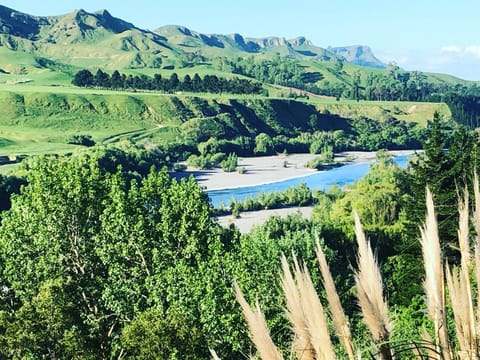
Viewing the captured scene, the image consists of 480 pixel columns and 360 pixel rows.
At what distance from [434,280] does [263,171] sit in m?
114

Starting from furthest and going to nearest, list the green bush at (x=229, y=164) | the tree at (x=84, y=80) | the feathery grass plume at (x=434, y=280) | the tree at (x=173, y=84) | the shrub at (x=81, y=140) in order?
the tree at (x=173, y=84)
the tree at (x=84, y=80)
the shrub at (x=81, y=140)
the green bush at (x=229, y=164)
the feathery grass plume at (x=434, y=280)

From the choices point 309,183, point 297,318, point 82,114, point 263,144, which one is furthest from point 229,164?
point 297,318

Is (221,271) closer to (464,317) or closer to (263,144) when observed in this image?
(464,317)

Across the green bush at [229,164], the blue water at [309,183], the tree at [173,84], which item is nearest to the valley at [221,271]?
the blue water at [309,183]

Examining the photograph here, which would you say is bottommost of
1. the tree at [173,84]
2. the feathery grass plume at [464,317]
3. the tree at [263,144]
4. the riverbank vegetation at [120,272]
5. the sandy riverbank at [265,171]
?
the sandy riverbank at [265,171]

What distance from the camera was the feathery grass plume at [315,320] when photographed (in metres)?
3.10

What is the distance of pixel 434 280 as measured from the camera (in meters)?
3.37

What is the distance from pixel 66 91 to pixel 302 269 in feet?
526

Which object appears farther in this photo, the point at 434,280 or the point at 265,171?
the point at 265,171

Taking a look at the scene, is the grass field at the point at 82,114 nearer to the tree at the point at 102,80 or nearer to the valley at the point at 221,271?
the tree at the point at 102,80

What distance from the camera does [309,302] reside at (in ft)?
10.3

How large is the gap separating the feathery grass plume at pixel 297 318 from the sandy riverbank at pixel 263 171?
311 feet

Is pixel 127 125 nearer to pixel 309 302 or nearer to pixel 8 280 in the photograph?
pixel 8 280

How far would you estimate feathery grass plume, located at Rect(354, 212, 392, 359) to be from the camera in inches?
130
